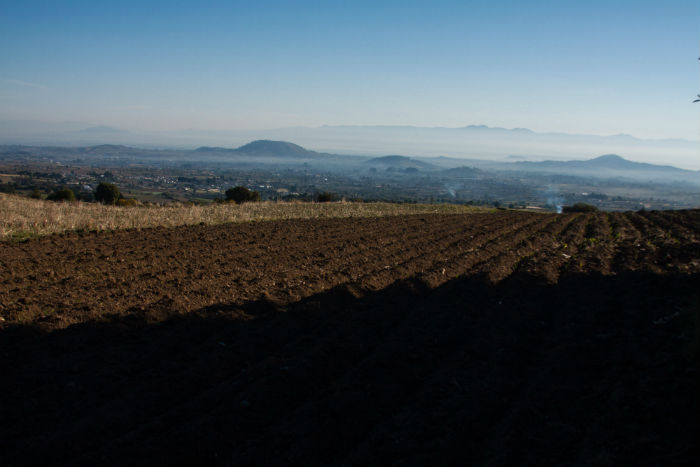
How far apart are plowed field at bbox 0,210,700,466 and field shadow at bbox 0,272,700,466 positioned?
3cm

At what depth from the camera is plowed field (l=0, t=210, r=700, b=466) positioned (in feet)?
14.5

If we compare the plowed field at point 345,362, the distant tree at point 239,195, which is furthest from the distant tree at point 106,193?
the plowed field at point 345,362

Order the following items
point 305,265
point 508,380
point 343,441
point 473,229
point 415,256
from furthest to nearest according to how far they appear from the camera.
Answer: point 473,229, point 415,256, point 305,265, point 508,380, point 343,441

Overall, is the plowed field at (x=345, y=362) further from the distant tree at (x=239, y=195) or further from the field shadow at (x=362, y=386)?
the distant tree at (x=239, y=195)

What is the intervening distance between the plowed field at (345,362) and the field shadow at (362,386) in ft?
0.08

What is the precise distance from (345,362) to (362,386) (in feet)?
2.92

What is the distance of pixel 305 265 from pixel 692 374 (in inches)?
367

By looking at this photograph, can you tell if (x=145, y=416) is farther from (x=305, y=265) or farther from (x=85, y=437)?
(x=305, y=265)

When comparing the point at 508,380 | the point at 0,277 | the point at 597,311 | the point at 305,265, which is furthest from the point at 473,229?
the point at 0,277

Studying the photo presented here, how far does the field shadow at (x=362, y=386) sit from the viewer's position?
436 cm

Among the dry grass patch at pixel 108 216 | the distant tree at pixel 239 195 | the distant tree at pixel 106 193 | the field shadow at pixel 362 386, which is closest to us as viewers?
the field shadow at pixel 362 386

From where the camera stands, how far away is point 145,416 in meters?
5.20

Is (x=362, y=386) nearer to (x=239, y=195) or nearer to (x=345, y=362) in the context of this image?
(x=345, y=362)

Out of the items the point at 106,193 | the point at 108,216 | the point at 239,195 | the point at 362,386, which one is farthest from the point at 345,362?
the point at 106,193
